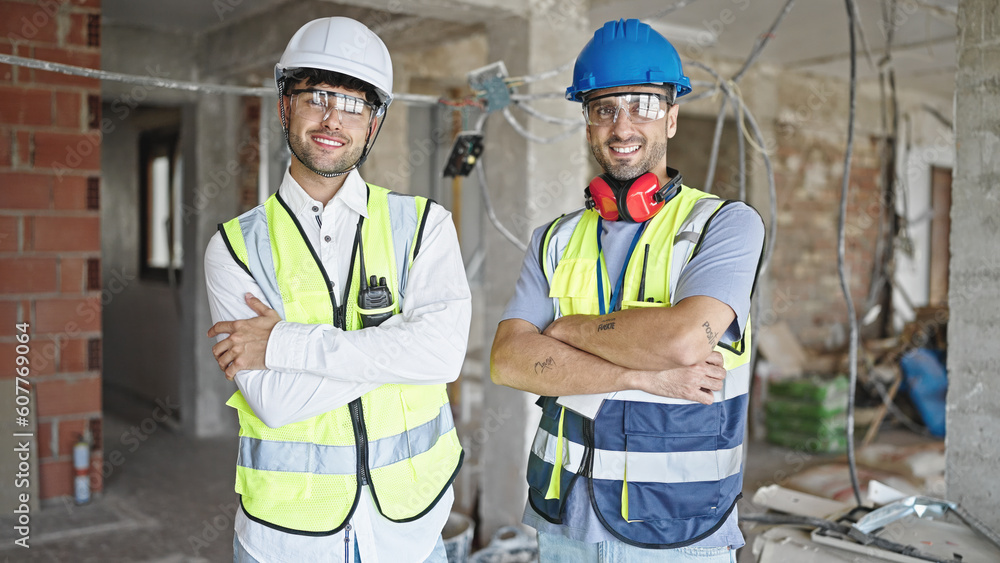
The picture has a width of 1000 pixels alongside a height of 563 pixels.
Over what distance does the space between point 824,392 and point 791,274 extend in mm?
1716

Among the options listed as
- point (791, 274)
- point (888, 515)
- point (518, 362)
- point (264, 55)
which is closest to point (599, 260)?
point (518, 362)

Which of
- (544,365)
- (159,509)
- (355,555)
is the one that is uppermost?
(544,365)

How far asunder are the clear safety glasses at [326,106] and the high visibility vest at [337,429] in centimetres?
18

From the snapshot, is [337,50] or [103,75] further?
[103,75]

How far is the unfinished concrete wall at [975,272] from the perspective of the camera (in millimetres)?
2307

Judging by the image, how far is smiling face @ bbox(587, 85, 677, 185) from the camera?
1733 millimetres

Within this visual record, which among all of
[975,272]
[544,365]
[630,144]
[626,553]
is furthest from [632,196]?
[975,272]

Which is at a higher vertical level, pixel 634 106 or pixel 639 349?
pixel 634 106

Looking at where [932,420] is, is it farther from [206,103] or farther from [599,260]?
[206,103]

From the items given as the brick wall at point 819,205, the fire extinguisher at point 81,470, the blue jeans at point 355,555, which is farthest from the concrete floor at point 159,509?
the brick wall at point 819,205

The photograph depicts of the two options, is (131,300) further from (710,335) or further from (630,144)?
(710,335)

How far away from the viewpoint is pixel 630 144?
1.73m

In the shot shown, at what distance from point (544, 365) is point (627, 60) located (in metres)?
0.68

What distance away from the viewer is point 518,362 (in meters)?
1.75
